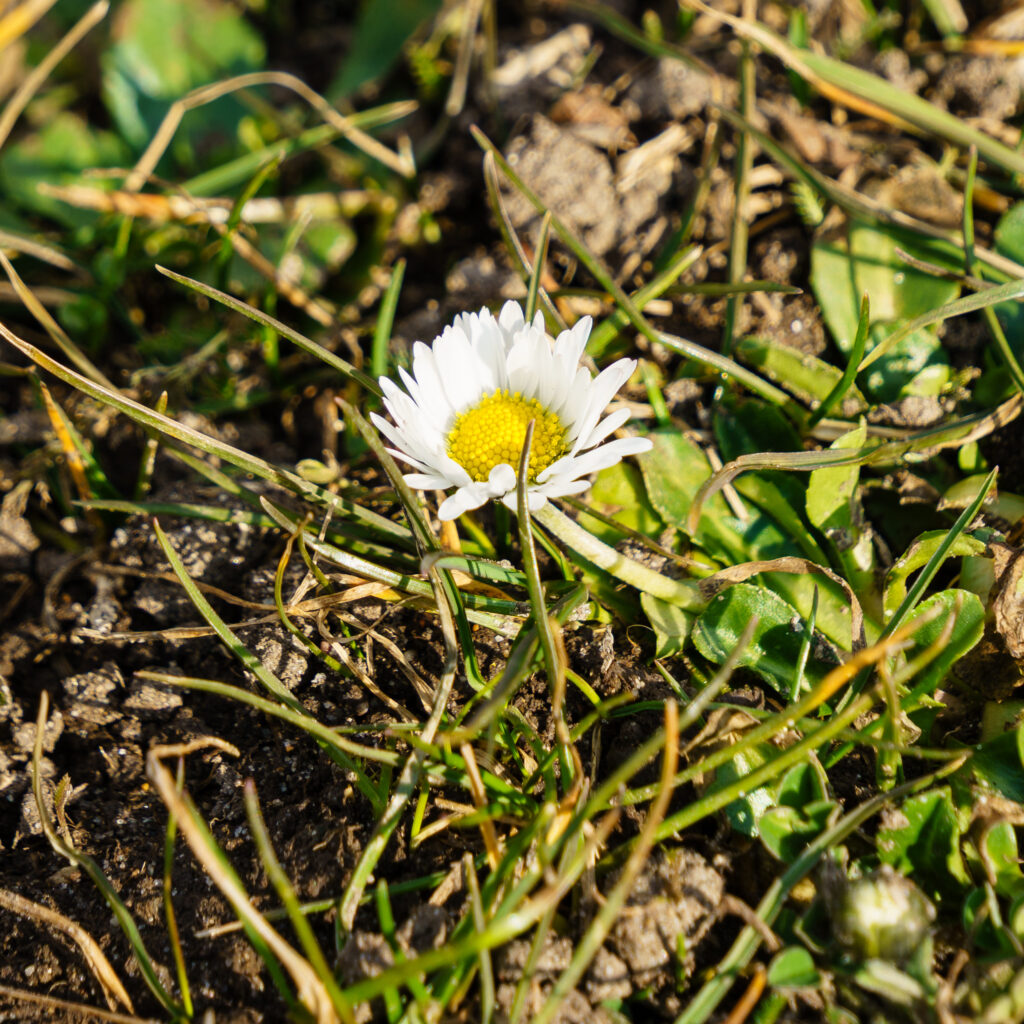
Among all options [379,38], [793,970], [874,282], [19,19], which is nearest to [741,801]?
[793,970]

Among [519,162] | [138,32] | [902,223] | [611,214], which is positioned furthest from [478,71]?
[902,223]

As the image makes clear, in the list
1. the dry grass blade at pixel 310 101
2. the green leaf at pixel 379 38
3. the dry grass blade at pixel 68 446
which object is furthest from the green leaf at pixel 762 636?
the green leaf at pixel 379 38

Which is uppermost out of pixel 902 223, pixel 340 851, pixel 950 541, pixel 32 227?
pixel 32 227

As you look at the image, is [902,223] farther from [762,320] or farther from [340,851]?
[340,851]

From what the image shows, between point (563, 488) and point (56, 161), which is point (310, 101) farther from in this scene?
point (563, 488)

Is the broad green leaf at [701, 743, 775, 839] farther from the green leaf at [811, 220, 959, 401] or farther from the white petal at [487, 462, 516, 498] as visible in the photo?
→ the green leaf at [811, 220, 959, 401]
